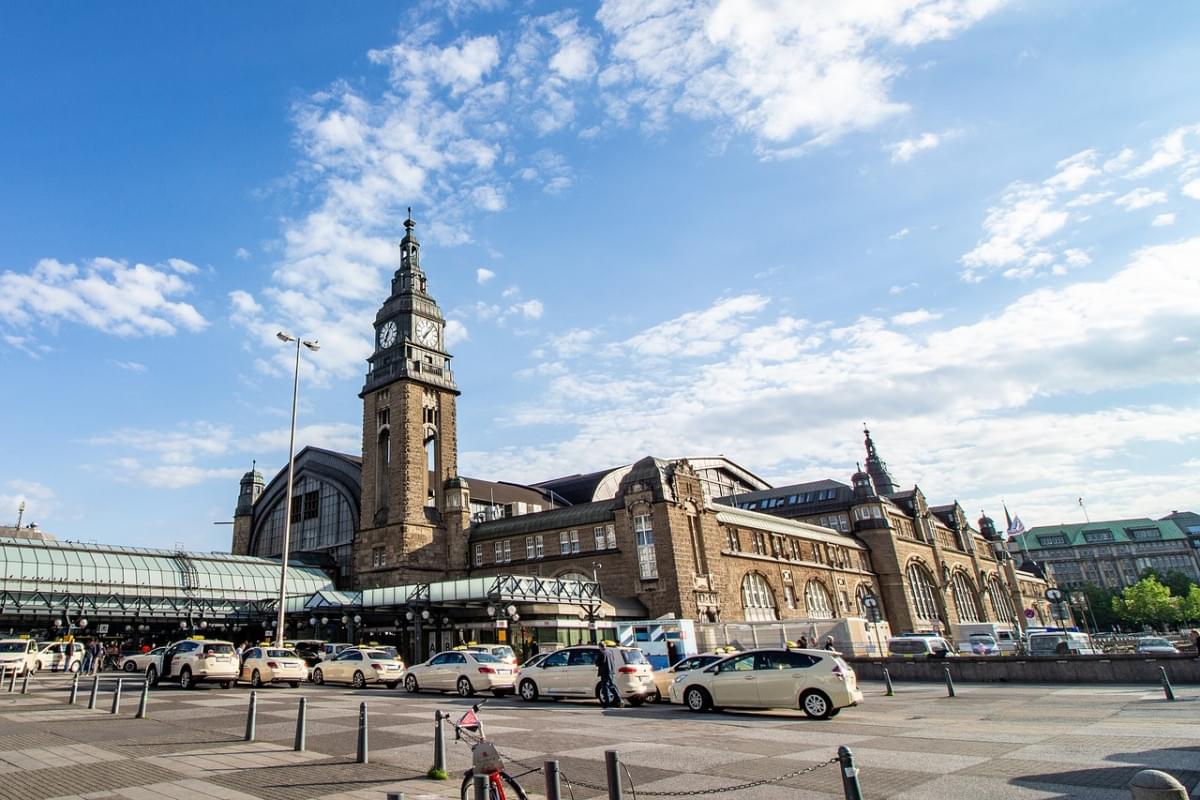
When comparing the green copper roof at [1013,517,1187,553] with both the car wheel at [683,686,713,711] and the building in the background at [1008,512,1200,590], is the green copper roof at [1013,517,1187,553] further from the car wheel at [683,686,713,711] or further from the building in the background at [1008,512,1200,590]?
the car wheel at [683,686,713,711]

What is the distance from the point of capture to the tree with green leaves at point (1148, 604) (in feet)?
341

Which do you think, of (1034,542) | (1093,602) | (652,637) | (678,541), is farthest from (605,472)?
(1034,542)

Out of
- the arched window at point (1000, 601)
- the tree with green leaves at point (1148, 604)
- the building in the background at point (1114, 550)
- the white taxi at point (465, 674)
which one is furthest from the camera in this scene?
the building in the background at point (1114, 550)

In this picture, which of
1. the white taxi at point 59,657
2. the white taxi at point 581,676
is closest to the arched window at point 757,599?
the white taxi at point 581,676

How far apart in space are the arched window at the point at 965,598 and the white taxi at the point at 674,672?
71200mm

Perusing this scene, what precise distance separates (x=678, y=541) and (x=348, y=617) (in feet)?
65.1

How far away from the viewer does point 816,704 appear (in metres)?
16.8

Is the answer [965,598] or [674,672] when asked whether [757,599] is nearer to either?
[674,672]

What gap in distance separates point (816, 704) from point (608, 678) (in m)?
6.21

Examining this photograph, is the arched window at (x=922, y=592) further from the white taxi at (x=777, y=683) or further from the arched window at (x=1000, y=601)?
the white taxi at (x=777, y=683)

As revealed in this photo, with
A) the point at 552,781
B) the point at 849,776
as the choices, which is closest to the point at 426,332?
the point at 552,781

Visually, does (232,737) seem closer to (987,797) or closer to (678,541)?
(987,797)

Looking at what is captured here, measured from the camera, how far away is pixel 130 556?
156ft

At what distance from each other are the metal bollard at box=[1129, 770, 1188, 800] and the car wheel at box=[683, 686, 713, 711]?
14309mm
